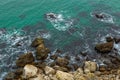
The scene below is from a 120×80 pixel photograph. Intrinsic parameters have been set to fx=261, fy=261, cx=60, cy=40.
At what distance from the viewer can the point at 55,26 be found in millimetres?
54219

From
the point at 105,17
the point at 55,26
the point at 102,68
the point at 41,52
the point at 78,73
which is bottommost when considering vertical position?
the point at 102,68

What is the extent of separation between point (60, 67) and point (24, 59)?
6.24 meters

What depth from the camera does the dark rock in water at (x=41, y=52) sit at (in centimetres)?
4469

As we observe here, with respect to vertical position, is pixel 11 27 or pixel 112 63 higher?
pixel 11 27

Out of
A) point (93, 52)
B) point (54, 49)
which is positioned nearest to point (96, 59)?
point (93, 52)

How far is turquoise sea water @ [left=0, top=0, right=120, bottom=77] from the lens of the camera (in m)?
48.2

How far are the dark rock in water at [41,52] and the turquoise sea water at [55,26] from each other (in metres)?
2.44

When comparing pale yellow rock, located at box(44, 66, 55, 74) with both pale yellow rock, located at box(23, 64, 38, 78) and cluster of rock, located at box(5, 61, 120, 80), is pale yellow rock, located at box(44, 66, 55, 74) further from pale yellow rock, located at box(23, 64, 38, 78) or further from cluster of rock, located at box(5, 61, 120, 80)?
pale yellow rock, located at box(23, 64, 38, 78)

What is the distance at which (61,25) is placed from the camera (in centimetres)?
5466

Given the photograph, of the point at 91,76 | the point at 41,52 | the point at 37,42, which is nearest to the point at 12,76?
the point at 41,52

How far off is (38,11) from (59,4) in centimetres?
579

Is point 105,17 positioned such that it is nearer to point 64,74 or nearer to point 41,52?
point 41,52

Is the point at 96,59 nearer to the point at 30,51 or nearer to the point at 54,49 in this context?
the point at 54,49

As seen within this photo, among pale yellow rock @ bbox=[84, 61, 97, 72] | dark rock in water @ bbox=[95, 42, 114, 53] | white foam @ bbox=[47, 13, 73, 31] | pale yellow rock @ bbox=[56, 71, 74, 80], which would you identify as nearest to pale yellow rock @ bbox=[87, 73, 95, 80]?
pale yellow rock @ bbox=[84, 61, 97, 72]
